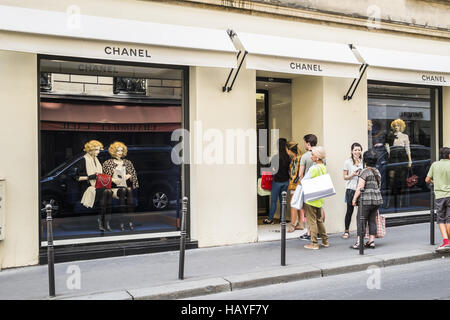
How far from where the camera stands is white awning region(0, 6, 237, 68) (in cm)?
720

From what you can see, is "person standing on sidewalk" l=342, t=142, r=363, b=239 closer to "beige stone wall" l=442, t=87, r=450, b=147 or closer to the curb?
the curb

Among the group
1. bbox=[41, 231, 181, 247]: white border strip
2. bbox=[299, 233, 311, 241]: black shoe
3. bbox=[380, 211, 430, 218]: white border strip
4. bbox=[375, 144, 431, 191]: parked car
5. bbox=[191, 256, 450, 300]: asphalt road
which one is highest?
bbox=[375, 144, 431, 191]: parked car

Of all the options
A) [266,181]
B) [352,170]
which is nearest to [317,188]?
[352,170]

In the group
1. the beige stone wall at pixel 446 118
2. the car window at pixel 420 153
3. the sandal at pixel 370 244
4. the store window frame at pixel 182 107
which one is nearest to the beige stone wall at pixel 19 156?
the store window frame at pixel 182 107

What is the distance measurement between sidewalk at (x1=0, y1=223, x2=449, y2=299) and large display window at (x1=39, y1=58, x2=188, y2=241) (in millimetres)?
949

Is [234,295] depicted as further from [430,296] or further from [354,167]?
[354,167]

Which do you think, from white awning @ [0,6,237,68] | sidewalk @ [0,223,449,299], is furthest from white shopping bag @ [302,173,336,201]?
white awning @ [0,6,237,68]

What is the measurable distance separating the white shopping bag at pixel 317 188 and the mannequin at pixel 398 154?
13.3 ft

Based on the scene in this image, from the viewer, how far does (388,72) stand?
10500 mm

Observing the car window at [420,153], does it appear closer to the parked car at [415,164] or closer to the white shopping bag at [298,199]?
the parked car at [415,164]

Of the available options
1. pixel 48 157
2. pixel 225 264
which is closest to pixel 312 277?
pixel 225 264

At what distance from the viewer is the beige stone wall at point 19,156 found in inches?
296
